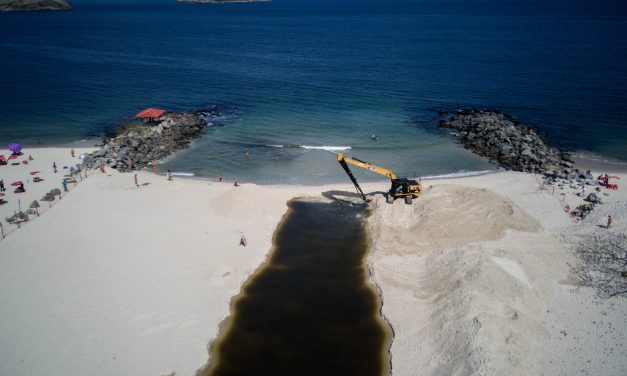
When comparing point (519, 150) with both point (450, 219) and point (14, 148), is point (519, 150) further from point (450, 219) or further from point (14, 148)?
point (14, 148)

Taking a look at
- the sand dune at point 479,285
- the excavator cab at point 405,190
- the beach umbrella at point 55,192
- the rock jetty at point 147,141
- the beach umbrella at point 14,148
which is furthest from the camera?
the beach umbrella at point 14,148

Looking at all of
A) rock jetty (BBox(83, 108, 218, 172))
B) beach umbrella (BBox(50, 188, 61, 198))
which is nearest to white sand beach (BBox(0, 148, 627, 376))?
beach umbrella (BBox(50, 188, 61, 198))

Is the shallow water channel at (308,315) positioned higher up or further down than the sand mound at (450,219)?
further down

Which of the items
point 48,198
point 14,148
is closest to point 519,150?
point 48,198

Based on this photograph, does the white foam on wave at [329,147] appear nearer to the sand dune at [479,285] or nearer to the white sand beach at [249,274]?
the white sand beach at [249,274]

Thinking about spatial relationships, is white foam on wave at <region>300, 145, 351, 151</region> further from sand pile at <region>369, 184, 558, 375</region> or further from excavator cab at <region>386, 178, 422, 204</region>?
excavator cab at <region>386, 178, 422, 204</region>

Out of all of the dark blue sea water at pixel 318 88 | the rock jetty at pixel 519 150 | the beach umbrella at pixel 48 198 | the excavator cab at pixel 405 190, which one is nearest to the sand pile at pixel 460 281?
the excavator cab at pixel 405 190
